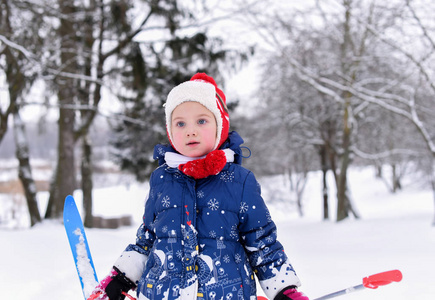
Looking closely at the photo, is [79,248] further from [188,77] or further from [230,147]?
[188,77]

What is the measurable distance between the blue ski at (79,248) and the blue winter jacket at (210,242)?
588 mm

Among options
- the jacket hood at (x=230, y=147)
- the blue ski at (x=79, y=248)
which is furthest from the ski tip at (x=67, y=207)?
the jacket hood at (x=230, y=147)

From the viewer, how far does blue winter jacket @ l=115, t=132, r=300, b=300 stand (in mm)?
1459

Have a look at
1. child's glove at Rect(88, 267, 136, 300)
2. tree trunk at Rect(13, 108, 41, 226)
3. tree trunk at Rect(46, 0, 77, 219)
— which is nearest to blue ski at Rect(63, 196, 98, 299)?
child's glove at Rect(88, 267, 136, 300)

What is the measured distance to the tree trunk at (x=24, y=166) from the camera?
28.8 ft

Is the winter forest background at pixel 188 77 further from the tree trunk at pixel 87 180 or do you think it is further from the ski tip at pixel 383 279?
the ski tip at pixel 383 279

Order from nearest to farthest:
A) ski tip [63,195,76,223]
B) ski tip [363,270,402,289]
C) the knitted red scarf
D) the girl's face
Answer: ski tip [363,270,402,289] → the knitted red scarf → the girl's face → ski tip [63,195,76,223]

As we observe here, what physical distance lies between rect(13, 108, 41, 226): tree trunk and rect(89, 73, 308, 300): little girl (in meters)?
8.11

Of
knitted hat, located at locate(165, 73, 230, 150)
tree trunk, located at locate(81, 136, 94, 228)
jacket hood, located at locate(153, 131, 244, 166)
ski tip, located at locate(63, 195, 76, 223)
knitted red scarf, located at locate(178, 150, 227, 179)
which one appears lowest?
tree trunk, located at locate(81, 136, 94, 228)

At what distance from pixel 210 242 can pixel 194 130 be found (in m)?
0.47

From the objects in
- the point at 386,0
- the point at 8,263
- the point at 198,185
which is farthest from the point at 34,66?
the point at 386,0

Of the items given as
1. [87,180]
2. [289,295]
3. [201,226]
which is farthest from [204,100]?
[87,180]

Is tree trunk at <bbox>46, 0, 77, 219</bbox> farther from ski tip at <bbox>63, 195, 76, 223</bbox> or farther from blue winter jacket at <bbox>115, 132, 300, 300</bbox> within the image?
blue winter jacket at <bbox>115, 132, 300, 300</bbox>

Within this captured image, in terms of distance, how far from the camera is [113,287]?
5.40 feet
